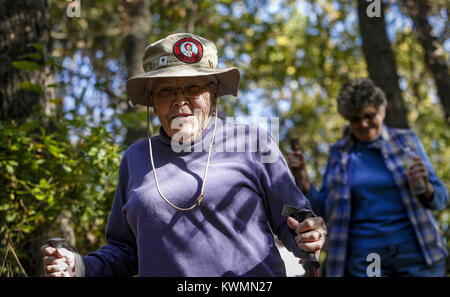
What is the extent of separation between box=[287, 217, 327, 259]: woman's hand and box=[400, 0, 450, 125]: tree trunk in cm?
534

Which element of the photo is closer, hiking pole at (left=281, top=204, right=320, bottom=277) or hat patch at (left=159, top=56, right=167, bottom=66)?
hiking pole at (left=281, top=204, right=320, bottom=277)

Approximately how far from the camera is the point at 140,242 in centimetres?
208

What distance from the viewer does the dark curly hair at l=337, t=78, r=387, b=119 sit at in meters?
3.76

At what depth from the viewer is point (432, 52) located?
671cm

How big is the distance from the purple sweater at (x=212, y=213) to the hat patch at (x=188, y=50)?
0.33m

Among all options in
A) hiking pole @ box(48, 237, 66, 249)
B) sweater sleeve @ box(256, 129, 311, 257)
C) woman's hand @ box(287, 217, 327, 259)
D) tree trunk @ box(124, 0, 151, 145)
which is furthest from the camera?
tree trunk @ box(124, 0, 151, 145)

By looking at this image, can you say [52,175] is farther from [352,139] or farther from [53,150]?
[352,139]

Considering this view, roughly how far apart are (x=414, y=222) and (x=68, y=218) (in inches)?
96.5

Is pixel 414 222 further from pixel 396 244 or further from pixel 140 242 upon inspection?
pixel 140 242

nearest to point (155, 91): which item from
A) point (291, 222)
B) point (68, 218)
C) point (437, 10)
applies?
point (291, 222)

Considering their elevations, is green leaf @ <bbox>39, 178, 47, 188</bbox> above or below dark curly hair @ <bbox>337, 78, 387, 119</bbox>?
below

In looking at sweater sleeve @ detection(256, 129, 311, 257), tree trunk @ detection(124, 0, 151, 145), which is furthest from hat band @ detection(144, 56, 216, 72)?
tree trunk @ detection(124, 0, 151, 145)

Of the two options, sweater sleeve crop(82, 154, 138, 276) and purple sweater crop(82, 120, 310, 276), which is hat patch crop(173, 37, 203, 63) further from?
sweater sleeve crop(82, 154, 138, 276)
